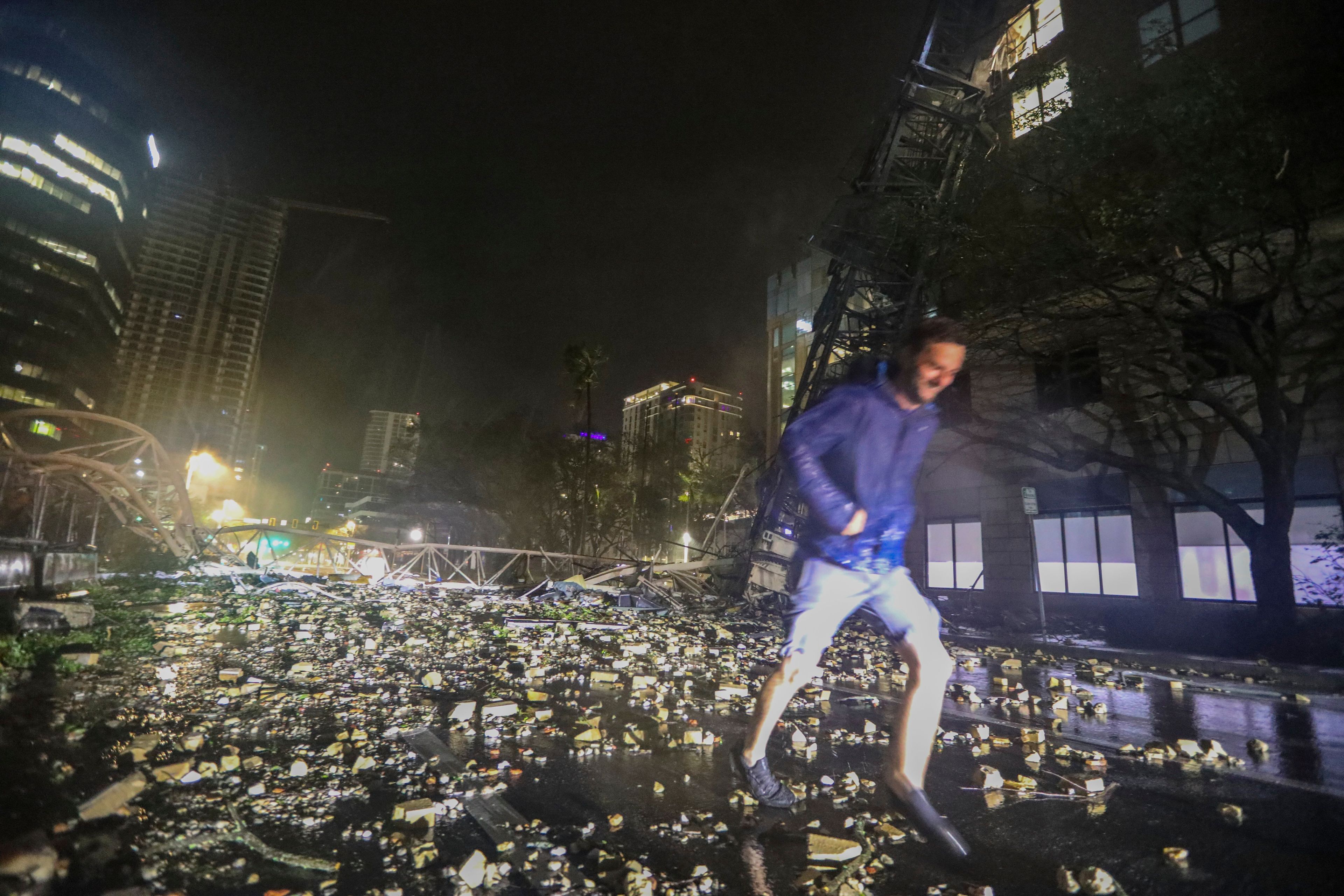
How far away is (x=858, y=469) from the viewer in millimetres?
2824

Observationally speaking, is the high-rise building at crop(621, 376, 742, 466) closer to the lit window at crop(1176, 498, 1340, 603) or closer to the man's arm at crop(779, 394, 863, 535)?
the lit window at crop(1176, 498, 1340, 603)

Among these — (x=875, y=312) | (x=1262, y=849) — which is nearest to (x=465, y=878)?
(x=1262, y=849)

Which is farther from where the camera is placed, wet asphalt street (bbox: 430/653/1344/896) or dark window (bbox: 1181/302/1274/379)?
dark window (bbox: 1181/302/1274/379)

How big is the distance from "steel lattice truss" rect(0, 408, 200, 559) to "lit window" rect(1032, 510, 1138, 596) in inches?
819

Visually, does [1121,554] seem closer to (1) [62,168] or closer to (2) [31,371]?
(2) [31,371]

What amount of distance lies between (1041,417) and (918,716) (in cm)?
1416

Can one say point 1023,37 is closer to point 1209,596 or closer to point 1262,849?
point 1209,596

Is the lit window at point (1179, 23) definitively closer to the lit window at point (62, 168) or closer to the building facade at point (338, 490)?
the lit window at point (62, 168)

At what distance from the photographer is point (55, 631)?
22.5ft

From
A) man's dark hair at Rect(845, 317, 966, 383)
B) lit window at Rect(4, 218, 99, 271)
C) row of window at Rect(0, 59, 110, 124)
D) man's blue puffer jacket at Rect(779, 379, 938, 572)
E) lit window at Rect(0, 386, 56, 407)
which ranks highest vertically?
row of window at Rect(0, 59, 110, 124)

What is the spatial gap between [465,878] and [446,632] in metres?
7.46

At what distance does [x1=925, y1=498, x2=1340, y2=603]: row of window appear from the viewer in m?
10.8

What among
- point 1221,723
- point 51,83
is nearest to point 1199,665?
point 1221,723

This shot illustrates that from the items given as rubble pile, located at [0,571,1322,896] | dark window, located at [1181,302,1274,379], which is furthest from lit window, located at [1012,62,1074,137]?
rubble pile, located at [0,571,1322,896]
